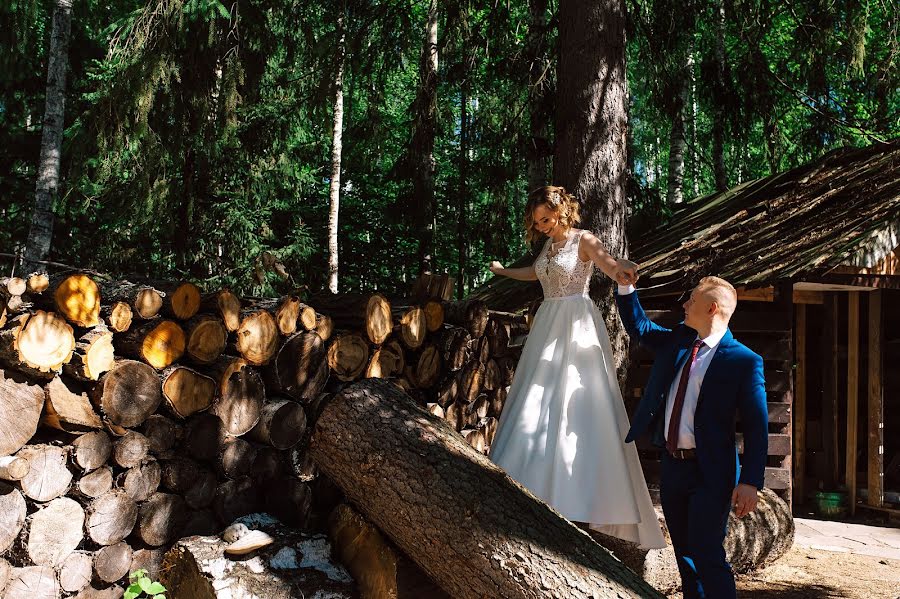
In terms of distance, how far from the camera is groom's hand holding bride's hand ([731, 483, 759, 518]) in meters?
3.45

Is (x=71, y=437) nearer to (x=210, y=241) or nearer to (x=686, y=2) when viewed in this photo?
(x=686, y=2)

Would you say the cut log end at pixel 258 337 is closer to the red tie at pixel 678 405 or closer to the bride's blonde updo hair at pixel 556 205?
the bride's blonde updo hair at pixel 556 205

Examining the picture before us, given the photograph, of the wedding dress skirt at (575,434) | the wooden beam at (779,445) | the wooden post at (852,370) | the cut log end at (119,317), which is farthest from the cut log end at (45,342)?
the wooden post at (852,370)

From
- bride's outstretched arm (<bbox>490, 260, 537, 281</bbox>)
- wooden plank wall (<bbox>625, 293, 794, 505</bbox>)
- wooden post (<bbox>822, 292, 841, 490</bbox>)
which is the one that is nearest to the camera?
bride's outstretched arm (<bbox>490, 260, 537, 281</bbox>)

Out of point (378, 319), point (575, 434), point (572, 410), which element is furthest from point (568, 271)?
point (378, 319)

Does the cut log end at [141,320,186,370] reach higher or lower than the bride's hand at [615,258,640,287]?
lower

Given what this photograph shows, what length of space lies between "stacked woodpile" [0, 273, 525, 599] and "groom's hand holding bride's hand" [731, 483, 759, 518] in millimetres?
2453

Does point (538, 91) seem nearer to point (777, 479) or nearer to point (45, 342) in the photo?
point (777, 479)

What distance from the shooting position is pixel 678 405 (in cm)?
376

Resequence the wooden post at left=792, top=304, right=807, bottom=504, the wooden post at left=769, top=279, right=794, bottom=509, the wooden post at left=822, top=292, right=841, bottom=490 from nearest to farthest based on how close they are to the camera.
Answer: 1. the wooden post at left=769, top=279, right=794, bottom=509
2. the wooden post at left=822, top=292, right=841, bottom=490
3. the wooden post at left=792, top=304, right=807, bottom=504

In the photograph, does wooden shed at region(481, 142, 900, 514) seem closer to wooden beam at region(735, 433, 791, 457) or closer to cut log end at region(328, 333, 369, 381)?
wooden beam at region(735, 433, 791, 457)

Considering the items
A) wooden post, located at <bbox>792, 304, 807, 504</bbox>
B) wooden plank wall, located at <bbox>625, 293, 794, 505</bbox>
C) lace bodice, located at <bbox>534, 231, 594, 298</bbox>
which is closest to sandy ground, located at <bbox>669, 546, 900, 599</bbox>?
wooden plank wall, located at <bbox>625, 293, 794, 505</bbox>

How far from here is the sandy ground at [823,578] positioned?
17.3 ft

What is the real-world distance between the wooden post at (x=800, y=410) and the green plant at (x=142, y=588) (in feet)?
25.3
